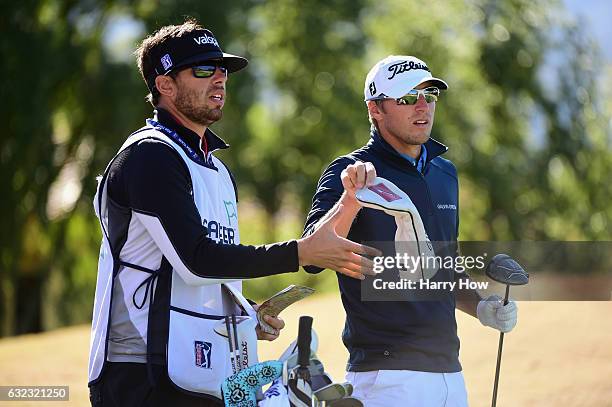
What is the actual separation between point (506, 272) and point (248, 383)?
1.63 m

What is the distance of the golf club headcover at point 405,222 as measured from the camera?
11.7ft

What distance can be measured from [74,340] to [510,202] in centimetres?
1523

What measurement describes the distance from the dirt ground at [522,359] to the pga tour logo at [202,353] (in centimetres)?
524

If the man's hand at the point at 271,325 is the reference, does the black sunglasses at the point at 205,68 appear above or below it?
above

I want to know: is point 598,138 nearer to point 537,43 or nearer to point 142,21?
point 537,43

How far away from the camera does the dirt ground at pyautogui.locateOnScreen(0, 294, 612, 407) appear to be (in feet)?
30.9

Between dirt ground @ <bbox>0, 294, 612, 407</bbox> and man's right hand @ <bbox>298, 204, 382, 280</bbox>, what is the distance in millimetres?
5426

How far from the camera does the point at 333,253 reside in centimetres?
342

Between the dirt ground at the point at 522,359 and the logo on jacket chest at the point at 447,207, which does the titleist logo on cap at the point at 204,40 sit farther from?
the dirt ground at the point at 522,359

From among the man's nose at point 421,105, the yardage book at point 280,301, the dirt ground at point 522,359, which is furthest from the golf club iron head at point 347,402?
the dirt ground at point 522,359

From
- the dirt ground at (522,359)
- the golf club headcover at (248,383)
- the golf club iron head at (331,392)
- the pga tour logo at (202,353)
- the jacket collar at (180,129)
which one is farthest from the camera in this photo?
the dirt ground at (522,359)

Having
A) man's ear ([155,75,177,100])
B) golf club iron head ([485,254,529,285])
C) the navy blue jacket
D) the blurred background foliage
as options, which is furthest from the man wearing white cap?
the blurred background foliage

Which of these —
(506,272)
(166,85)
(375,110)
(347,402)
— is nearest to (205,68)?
(166,85)

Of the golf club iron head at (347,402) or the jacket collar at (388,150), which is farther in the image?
the jacket collar at (388,150)
